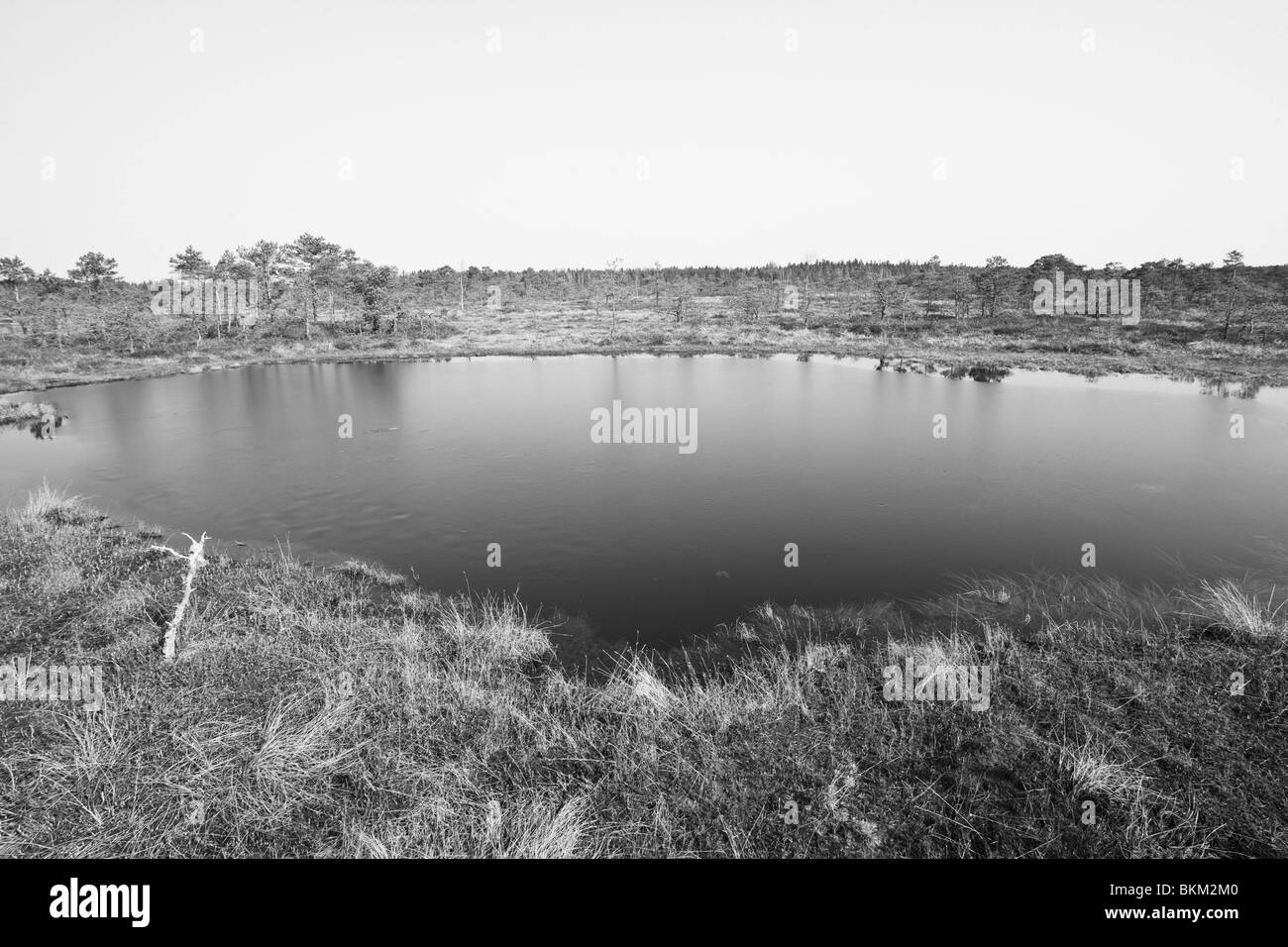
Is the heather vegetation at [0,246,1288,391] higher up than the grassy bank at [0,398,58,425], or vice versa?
the heather vegetation at [0,246,1288,391]

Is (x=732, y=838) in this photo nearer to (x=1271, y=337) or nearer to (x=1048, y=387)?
(x=1048, y=387)

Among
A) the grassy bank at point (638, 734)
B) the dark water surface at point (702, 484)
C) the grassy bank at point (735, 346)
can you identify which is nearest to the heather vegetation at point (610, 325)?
the grassy bank at point (735, 346)

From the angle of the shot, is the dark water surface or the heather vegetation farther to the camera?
the heather vegetation

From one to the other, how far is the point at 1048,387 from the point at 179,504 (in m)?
28.9

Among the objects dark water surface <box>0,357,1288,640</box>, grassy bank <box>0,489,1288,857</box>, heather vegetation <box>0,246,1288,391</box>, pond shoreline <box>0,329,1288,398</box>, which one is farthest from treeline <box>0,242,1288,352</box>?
grassy bank <box>0,489,1288,857</box>

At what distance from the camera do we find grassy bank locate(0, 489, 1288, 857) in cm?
444

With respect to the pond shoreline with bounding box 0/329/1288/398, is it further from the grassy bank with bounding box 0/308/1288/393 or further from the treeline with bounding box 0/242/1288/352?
the treeline with bounding box 0/242/1288/352

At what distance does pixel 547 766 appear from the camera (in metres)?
5.24

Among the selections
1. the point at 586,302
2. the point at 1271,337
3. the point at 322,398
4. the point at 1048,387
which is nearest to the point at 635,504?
the point at 322,398

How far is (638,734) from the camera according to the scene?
5.57 metres

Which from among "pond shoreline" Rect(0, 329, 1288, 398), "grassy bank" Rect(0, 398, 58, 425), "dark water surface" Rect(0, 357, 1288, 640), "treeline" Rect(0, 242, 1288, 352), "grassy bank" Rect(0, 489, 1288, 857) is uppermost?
"treeline" Rect(0, 242, 1288, 352)

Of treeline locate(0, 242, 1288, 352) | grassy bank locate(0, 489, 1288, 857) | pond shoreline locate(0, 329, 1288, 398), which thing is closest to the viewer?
grassy bank locate(0, 489, 1288, 857)

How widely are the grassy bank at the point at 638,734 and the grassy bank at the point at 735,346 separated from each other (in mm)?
25218

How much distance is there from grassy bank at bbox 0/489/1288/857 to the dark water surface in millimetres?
1383
